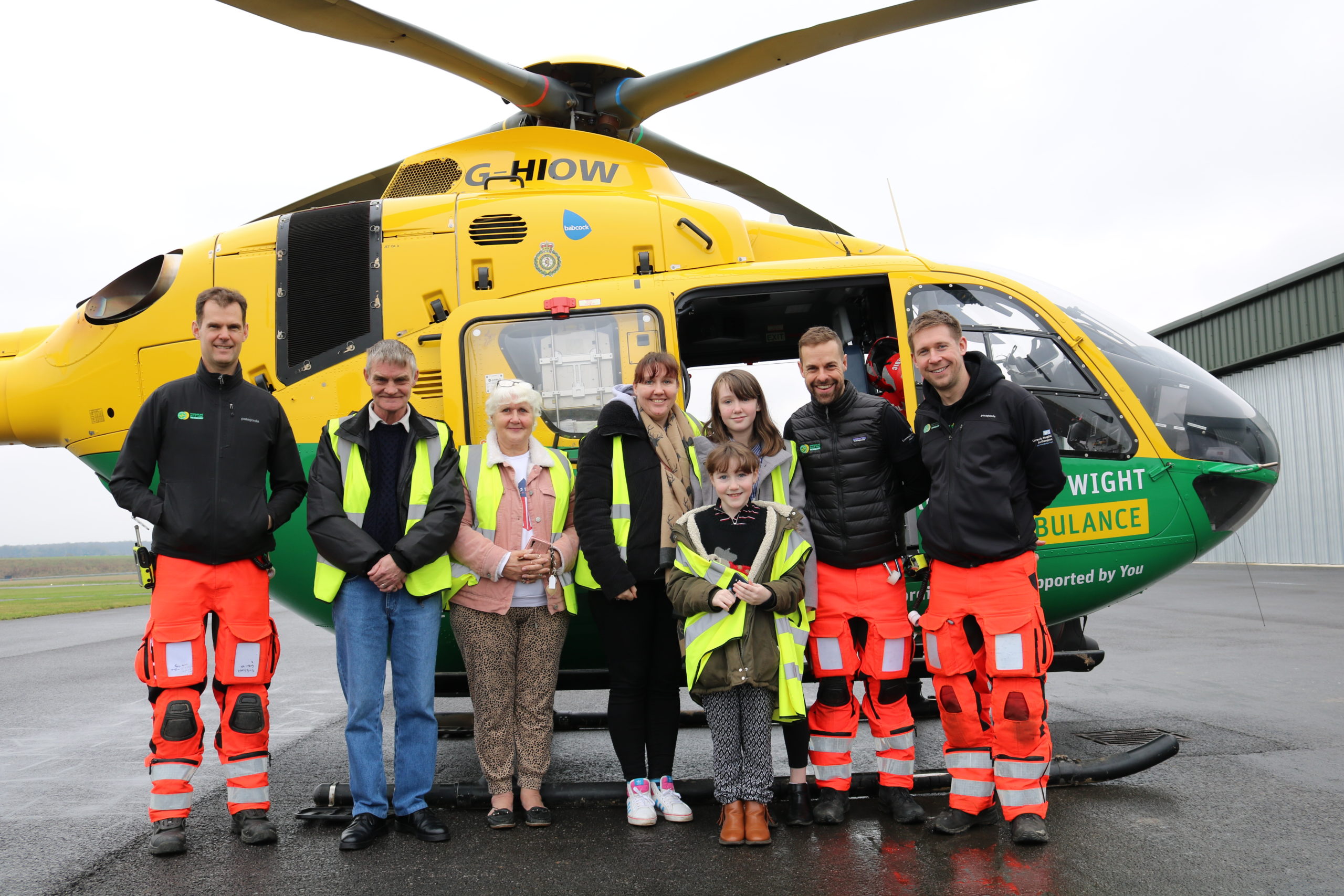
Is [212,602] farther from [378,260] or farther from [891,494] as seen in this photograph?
[891,494]

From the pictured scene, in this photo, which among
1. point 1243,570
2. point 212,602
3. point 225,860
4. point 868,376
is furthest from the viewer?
point 1243,570

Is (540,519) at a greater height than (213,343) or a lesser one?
lesser

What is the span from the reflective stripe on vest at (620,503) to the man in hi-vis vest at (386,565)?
2.22 ft

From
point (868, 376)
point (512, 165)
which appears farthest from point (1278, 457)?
point (512, 165)

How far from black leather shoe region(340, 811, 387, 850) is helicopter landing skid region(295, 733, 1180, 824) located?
22 cm

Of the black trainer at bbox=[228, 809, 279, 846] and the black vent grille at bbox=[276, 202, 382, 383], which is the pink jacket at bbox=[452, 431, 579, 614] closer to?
the black trainer at bbox=[228, 809, 279, 846]

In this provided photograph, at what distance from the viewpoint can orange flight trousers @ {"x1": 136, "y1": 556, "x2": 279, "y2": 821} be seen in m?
3.66

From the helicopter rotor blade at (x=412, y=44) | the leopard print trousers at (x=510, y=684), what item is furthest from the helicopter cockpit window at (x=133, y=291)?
the leopard print trousers at (x=510, y=684)

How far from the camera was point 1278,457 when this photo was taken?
16.0 feet

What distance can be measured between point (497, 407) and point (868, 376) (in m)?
2.58

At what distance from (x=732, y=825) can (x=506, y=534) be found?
1597 millimetres

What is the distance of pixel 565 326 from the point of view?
4.75m

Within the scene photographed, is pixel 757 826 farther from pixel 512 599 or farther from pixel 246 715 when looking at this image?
pixel 246 715

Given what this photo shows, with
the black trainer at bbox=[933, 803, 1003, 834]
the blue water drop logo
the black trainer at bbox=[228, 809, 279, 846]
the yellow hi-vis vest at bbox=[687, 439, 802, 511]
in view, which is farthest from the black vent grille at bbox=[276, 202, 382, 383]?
the black trainer at bbox=[933, 803, 1003, 834]
